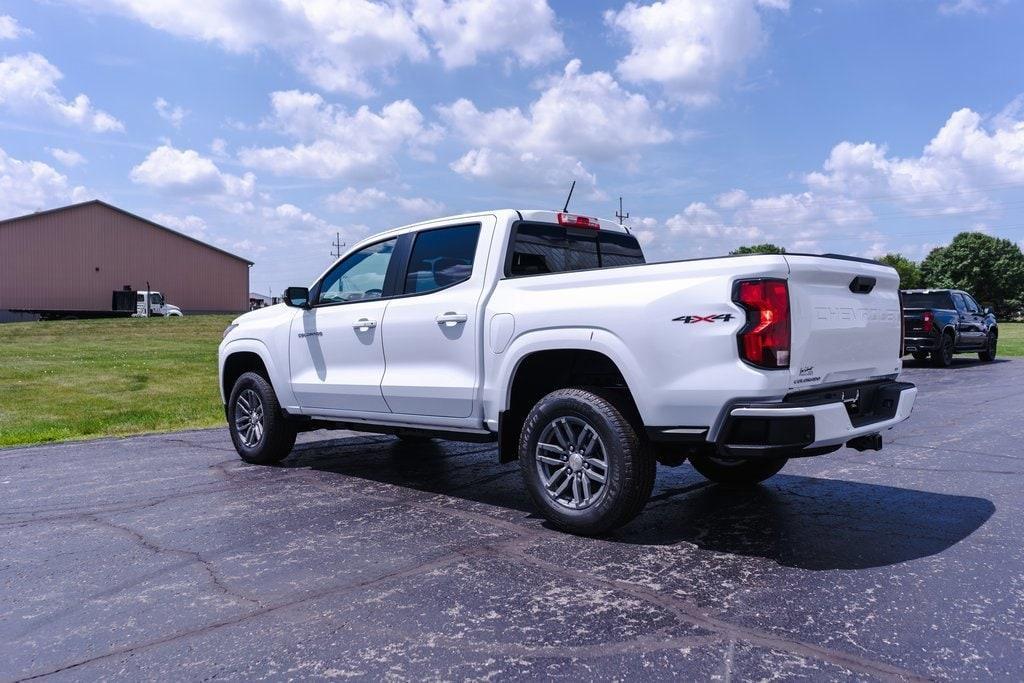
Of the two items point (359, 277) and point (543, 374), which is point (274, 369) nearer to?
point (359, 277)

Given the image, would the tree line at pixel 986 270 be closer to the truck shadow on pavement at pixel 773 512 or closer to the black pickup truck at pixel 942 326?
the black pickup truck at pixel 942 326

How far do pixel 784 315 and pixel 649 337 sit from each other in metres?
0.69

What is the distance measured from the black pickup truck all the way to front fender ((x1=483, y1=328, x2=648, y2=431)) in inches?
560

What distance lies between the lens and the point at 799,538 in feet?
14.5

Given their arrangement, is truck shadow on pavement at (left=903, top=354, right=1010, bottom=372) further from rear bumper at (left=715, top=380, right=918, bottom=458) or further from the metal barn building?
the metal barn building

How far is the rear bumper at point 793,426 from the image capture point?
376 centimetres

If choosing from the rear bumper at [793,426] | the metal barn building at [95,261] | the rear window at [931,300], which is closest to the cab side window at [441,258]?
the rear bumper at [793,426]

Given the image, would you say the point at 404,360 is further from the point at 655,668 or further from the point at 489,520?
the point at 655,668

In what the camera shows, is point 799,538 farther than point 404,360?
No

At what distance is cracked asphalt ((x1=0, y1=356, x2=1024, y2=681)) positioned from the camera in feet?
9.57

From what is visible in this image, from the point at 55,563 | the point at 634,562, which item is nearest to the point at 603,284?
the point at 634,562

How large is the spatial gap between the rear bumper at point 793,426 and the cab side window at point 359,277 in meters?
3.08

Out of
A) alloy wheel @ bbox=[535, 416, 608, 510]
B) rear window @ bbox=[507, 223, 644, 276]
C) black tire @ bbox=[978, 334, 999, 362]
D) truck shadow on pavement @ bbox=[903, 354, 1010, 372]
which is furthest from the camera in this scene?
black tire @ bbox=[978, 334, 999, 362]

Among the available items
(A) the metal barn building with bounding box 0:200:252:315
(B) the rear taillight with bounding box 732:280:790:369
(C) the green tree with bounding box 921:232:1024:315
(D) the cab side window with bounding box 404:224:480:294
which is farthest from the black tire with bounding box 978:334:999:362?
(C) the green tree with bounding box 921:232:1024:315
